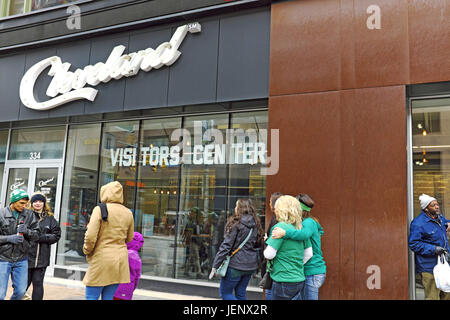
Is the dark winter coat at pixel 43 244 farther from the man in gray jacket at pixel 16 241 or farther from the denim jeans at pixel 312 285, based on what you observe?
the denim jeans at pixel 312 285

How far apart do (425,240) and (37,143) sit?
9916mm

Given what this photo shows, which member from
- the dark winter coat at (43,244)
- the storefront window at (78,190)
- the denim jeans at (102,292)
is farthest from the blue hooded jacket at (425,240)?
the storefront window at (78,190)

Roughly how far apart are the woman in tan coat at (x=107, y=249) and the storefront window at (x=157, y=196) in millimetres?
4162

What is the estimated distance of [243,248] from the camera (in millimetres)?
5641

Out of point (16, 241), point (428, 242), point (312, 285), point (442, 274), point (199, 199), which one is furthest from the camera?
point (199, 199)

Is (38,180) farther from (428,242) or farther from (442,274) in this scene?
(442,274)

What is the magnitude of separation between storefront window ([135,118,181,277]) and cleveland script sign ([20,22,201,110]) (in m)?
1.40

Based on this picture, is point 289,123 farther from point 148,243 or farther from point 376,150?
point 148,243

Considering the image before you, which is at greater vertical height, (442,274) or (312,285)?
(442,274)

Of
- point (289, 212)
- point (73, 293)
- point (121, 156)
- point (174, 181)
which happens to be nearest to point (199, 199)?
point (174, 181)

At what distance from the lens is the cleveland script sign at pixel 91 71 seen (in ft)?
27.7

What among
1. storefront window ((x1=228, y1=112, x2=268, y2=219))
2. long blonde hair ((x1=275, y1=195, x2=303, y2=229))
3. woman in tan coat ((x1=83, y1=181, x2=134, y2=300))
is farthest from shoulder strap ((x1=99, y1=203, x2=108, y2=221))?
storefront window ((x1=228, y1=112, x2=268, y2=219))

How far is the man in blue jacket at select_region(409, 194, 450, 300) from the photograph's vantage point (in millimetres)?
5910

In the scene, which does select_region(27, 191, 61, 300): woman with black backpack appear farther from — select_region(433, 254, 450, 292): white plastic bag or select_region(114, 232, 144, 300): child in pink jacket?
select_region(433, 254, 450, 292): white plastic bag
